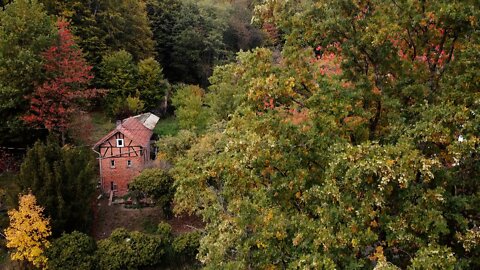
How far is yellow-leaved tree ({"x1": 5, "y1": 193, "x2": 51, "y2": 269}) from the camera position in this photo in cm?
2094

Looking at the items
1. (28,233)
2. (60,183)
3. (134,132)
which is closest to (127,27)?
(134,132)

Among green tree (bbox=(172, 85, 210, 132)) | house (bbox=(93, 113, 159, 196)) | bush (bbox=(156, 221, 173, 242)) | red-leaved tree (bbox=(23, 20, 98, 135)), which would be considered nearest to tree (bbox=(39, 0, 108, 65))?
red-leaved tree (bbox=(23, 20, 98, 135))

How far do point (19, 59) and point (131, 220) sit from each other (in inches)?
524

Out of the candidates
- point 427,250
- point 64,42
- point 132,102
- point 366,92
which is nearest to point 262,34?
point 132,102

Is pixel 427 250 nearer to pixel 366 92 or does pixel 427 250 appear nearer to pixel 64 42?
pixel 366 92

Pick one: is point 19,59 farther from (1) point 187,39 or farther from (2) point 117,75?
(1) point 187,39

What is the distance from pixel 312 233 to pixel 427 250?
220 centimetres

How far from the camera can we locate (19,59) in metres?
28.3

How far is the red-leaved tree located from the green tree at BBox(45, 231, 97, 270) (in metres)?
10.2

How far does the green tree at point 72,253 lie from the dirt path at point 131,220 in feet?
12.7

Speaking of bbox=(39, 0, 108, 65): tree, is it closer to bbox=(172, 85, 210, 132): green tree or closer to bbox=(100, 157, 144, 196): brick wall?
bbox=(172, 85, 210, 132): green tree

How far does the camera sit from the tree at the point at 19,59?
93.8 ft

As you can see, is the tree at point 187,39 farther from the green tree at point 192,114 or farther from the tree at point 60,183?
the tree at point 60,183

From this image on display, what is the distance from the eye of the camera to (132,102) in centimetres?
3784
